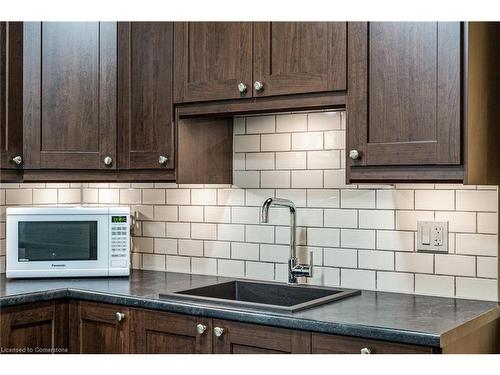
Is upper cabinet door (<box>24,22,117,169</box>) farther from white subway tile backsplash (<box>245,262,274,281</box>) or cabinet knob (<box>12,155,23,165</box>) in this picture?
white subway tile backsplash (<box>245,262,274,281</box>)

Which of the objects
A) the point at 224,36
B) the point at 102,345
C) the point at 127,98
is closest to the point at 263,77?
the point at 224,36

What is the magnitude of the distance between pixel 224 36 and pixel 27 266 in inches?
54.7

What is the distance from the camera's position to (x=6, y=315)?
2617 mm

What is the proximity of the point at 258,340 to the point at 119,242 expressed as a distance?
1117mm

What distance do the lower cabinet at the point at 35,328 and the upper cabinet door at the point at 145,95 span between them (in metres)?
0.71

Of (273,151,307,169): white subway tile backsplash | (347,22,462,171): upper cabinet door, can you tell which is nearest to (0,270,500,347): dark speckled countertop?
(347,22,462,171): upper cabinet door

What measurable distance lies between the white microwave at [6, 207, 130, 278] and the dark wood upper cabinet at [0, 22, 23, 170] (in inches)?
10.3

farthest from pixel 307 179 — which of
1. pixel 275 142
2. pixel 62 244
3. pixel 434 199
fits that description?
pixel 62 244

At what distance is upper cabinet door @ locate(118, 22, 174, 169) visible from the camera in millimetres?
2936

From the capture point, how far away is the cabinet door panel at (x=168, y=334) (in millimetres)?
Result: 2471

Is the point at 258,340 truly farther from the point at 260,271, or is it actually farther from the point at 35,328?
the point at 35,328

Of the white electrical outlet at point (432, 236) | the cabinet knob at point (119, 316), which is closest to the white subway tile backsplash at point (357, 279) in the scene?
the white electrical outlet at point (432, 236)

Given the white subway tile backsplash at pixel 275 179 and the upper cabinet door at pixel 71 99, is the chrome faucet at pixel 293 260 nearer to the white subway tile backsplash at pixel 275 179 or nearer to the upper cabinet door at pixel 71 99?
the white subway tile backsplash at pixel 275 179

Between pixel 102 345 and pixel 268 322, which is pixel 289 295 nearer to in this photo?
pixel 268 322
